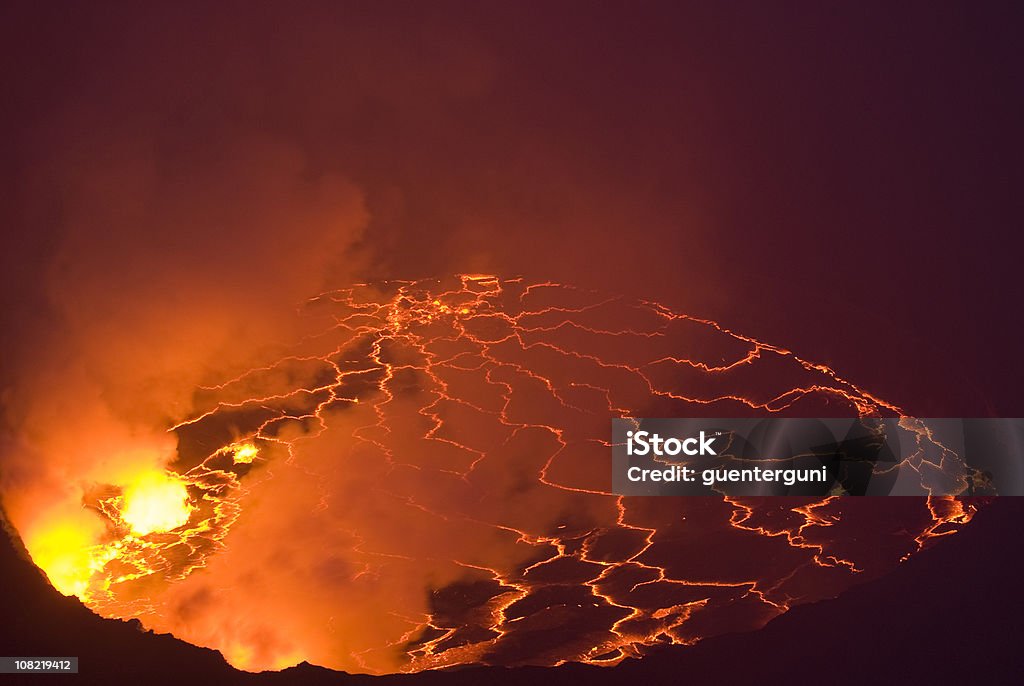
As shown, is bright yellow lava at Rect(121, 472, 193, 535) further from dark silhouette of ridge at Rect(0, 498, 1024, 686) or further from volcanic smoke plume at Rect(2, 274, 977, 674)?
dark silhouette of ridge at Rect(0, 498, 1024, 686)

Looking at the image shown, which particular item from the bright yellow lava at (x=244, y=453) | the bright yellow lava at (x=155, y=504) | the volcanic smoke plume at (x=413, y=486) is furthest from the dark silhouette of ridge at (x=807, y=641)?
the bright yellow lava at (x=244, y=453)

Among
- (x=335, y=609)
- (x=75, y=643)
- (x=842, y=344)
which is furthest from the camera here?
(x=335, y=609)

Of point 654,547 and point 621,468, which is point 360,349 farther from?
point 654,547

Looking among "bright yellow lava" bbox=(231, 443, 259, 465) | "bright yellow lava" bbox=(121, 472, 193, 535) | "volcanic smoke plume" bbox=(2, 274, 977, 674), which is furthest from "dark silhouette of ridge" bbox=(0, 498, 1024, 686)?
"bright yellow lava" bbox=(231, 443, 259, 465)

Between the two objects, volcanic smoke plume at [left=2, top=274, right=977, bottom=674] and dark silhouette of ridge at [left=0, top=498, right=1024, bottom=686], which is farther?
volcanic smoke plume at [left=2, top=274, right=977, bottom=674]

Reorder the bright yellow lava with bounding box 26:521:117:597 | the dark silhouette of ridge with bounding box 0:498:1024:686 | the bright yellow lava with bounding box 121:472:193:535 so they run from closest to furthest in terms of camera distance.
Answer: the dark silhouette of ridge with bounding box 0:498:1024:686, the bright yellow lava with bounding box 26:521:117:597, the bright yellow lava with bounding box 121:472:193:535

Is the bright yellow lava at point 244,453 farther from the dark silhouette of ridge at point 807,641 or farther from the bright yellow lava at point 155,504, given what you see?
the dark silhouette of ridge at point 807,641

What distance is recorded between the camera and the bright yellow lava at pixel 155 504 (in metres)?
3.12

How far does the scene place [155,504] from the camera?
317 cm

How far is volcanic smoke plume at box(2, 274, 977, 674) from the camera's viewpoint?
2961 mm

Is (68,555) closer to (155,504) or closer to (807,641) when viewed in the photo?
(155,504)

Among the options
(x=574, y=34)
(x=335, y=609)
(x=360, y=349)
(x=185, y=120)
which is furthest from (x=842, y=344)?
(x=185, y=120)

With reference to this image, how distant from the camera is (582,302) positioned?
296cm

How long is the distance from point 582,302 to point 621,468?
2.28ft
